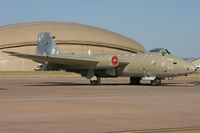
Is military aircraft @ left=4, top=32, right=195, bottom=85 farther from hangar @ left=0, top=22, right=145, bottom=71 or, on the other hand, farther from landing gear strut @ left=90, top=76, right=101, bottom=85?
hangar @ left=0, top=22, right=145, bottom=71

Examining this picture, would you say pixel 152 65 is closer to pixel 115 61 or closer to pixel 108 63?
pixel 115 61

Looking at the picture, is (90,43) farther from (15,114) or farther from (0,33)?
(15,114)

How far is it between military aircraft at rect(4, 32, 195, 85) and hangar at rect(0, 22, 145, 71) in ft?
216

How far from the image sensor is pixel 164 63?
3109 cm

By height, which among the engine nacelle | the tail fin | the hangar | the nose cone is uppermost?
the hangar

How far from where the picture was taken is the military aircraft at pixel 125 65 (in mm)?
30922

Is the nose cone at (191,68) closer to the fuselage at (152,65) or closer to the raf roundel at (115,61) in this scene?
the fuselage at (152,65)

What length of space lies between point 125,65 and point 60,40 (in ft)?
242

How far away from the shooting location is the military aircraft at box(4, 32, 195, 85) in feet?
101

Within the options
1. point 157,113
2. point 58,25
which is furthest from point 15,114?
point 58,25

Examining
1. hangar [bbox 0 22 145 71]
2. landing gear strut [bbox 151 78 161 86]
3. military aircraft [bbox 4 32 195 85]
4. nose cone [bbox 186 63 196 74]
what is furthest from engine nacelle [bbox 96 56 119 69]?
hangar [bbox 0 22 145 71]

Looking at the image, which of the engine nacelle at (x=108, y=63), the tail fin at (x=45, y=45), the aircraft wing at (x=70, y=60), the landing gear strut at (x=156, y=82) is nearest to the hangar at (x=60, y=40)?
the tail fin at (x=45, y=45)

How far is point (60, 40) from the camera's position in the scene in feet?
344

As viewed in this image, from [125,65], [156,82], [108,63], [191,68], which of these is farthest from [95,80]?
[191,68]
